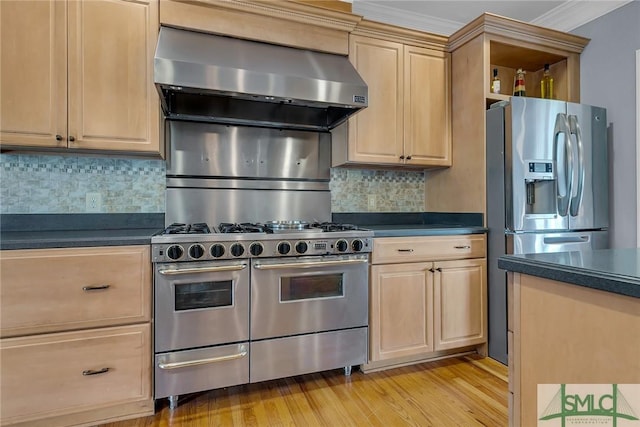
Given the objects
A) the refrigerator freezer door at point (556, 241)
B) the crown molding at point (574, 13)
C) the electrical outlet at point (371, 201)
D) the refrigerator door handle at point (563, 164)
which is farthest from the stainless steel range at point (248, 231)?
the crown molding at point (574, 13)

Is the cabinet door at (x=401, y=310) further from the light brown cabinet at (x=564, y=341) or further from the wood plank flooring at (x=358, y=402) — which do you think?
the light brown cabinet at (x=564, y=341)

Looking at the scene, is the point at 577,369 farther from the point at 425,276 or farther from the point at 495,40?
the point at 495,40

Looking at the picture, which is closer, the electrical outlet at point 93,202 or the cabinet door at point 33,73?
the cabinet door at point 33,73

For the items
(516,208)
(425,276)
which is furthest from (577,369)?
(516,208)

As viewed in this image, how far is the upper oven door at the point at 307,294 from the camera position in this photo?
189cm

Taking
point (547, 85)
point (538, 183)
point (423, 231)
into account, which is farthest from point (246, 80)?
point (547, 85)

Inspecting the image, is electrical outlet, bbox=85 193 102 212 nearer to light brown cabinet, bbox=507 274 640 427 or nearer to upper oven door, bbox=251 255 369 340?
upper oven door, bbox=251 255 369 340

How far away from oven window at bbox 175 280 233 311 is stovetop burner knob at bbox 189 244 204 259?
0.51ft

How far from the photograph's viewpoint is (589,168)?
96.3 inches

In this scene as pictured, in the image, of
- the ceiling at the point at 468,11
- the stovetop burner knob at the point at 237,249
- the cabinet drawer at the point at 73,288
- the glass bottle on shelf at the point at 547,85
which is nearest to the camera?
the cabinet drawer at the point at 73,288

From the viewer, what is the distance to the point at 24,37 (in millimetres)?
1713

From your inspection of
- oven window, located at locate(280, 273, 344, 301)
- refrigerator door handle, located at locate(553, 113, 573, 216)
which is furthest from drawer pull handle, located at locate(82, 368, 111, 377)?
refrigerator door handle, located at locate(553, 113, 573, 216)

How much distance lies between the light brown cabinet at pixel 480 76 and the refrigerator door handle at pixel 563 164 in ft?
1.35

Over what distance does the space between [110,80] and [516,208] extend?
2600 millimetres
